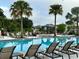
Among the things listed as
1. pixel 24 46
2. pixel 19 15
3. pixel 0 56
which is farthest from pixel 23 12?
pixel 0 56

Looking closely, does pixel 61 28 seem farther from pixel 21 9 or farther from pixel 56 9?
pixel 21 9

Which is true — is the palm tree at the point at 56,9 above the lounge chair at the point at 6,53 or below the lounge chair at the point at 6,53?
above

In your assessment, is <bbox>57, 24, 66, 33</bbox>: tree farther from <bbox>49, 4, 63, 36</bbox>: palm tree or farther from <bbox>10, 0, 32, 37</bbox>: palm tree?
<bbox>10, 0, 32, 37</bbox>: palm tree

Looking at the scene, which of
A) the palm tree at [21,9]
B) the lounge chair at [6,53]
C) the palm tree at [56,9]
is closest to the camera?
the lounge chair at [6,53]

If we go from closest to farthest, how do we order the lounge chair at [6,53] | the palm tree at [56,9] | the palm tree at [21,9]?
the lounge chair at [6,53] → the palm tree at [21,9] → the palm tree at [56,9]

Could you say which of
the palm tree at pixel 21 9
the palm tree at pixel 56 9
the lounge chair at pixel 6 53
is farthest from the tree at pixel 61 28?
the lounge chair at pixel 6 53

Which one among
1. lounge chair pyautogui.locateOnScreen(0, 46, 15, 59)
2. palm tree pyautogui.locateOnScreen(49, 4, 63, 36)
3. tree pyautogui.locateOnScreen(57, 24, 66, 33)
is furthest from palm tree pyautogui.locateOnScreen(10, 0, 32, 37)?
lounge chair pyautogui.locateOnScreen(0, 46, 15, 59)

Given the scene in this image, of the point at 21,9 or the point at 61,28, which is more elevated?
the point at 21,9

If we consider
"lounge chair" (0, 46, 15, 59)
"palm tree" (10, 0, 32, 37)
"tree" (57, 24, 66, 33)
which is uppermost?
"palm tree" (10, 0, 32, 37)

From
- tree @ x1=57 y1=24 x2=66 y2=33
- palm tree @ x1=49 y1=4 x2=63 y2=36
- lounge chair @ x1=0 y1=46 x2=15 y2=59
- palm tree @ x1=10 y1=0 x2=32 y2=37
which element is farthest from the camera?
tree @ x1=57 y1=24 x2=66 y2=33

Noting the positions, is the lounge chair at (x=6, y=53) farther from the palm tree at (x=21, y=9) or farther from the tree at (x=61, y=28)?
the tree at (x=61, y=28)

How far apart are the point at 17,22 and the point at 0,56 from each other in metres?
58.3

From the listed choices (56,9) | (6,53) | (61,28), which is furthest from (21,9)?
(6,53)

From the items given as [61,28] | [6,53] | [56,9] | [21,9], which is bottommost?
[61,28]
